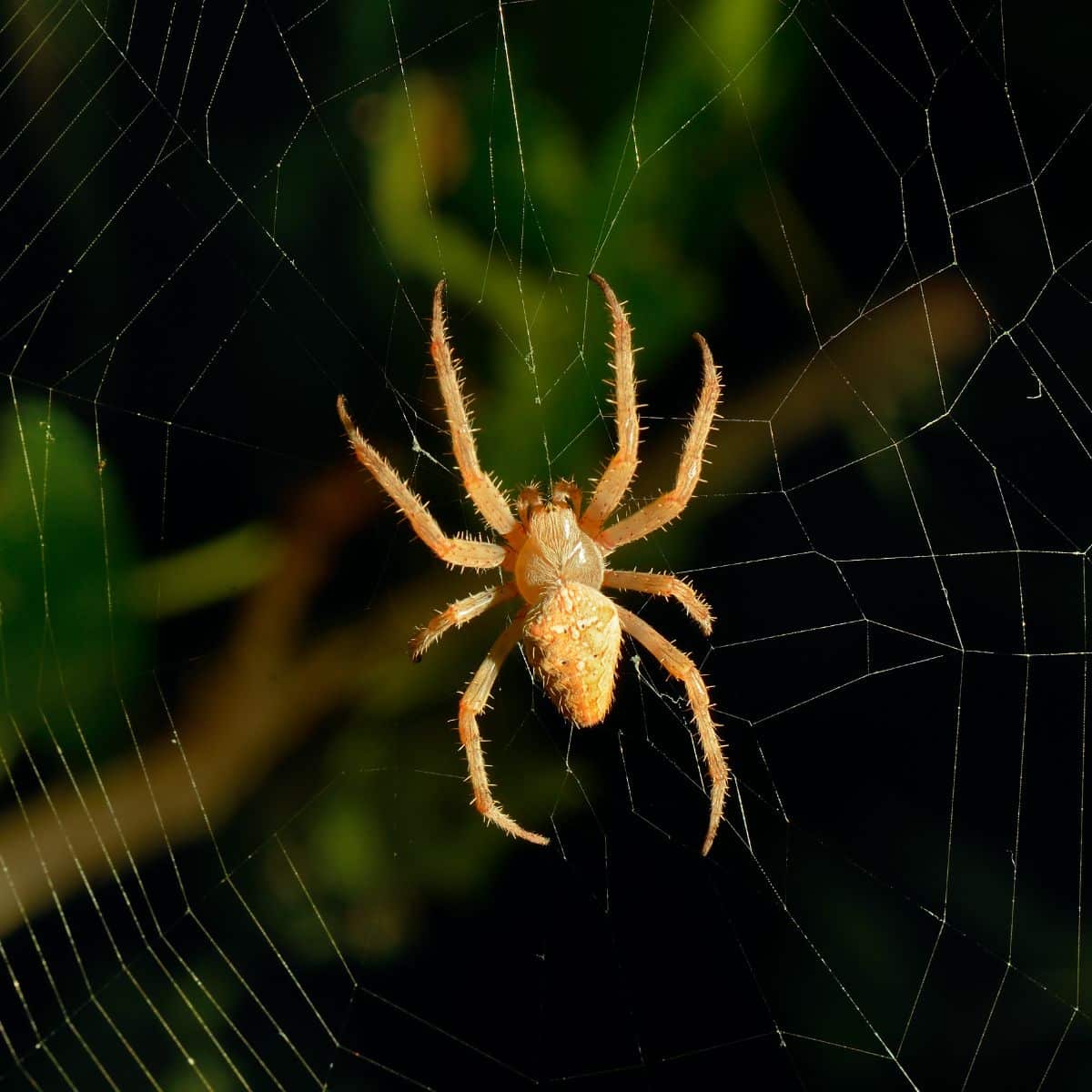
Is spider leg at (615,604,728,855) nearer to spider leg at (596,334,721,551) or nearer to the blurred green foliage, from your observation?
spider leg at (596,334,721,551)

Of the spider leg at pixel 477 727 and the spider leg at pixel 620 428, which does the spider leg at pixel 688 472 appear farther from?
the spider leg at pixel 477 727

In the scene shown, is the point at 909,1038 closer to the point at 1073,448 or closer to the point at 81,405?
the point at 1073,448

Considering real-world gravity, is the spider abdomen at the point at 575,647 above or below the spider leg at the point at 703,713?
above

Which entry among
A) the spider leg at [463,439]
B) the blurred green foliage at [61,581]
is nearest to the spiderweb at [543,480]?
the blurred green foliage at [61,581]

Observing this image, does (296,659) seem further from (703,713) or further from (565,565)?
(703,713)

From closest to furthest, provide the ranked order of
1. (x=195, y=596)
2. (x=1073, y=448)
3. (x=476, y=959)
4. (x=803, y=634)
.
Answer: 1. (x=1073, y=448)
2. (x=195, y=596)
3. (x=803, y=634)
4. (x=476, y=959)

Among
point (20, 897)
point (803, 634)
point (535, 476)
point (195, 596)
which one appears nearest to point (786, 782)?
point (803, 634)

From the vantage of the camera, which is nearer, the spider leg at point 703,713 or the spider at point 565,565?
the spider at point 565,565
